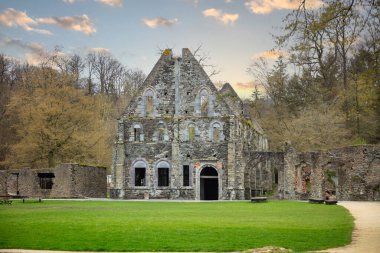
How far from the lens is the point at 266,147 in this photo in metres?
73.9

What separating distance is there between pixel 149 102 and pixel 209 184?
34.2 feet

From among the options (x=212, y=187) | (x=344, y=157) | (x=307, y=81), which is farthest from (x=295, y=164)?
(x=307, y=81)

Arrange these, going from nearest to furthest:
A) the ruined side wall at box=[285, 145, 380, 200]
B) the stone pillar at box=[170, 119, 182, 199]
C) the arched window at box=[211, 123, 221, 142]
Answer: the ruined side wall at box=[285, 145, 380, 200] < the stone pillar at box=[170, 119, 182, 199] < the arched window at box=[211, 123, 221, 142]

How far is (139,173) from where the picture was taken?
56.5 metres

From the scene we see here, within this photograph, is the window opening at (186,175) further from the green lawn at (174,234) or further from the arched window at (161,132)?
the green lawn at (174,234)

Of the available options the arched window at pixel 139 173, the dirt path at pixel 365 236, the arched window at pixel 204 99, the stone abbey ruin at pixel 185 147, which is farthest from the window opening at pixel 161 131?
the dirt path at pixel 365 236

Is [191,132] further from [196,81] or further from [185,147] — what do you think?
[196,81]

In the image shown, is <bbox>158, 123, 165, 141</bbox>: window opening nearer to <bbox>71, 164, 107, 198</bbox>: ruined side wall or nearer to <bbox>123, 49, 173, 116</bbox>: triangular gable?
<bbox>123, 49, 173, 116</bbox>: triangular gable

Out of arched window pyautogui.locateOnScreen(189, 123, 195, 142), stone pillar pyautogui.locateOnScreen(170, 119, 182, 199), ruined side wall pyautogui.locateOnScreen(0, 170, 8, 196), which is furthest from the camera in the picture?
ruined side wall pyautogui.locateOnScreen(0, 170, 8, 196)

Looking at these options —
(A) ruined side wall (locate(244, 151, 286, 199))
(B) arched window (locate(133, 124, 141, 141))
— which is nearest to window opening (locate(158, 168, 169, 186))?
(B) arched window (locate(133, 124, 141, 141))

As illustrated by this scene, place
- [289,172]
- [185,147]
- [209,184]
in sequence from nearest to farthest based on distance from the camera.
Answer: [289,172], [185,147], [209,184]

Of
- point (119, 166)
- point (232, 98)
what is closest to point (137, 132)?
point (119, 166)

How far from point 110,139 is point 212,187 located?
25751 mm

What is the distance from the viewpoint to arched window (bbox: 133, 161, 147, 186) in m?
56.2
